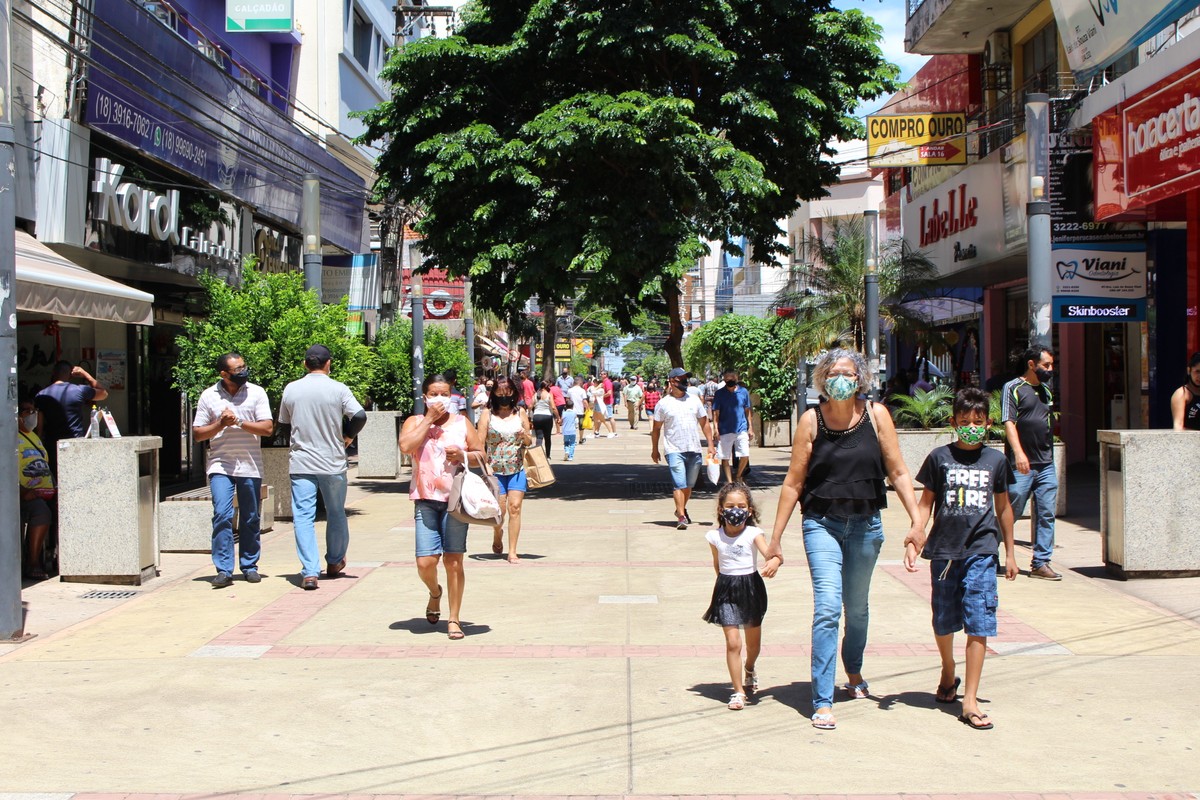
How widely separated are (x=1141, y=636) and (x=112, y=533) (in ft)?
24.9

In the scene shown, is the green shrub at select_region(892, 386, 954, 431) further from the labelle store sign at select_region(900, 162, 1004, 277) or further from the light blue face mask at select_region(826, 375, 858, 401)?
the light blue face mask at select_region(826, 375, 858, 401)

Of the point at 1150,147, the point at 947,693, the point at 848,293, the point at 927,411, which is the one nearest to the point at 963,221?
the point at 848,293

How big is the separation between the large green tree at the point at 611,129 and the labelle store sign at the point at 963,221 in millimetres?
3061

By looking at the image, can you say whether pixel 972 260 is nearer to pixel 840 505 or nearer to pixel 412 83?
pixel 412 83

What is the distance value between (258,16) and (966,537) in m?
17.4

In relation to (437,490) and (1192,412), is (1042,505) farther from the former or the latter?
(437,490)

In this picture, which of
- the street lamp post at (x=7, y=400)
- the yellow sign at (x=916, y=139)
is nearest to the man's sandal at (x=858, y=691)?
the street lamp post at (x=7, y=400)

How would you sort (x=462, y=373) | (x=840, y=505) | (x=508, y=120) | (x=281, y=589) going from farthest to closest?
1. (x=462, y=373)
2. (x=508, y=120)
3. (x=281, y=589)
4. (x=840, y=505)

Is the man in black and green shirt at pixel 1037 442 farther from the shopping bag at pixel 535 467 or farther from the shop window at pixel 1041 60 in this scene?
the shop window at pixel 1041 60

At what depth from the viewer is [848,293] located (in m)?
21.7

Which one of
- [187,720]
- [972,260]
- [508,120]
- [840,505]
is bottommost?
[187,720]

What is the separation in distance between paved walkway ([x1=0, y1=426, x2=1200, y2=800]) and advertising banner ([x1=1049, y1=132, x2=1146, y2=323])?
7344 millimetres

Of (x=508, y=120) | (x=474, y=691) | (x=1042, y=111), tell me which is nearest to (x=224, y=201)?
(x=508, y=120)

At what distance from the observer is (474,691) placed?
6535 mm
